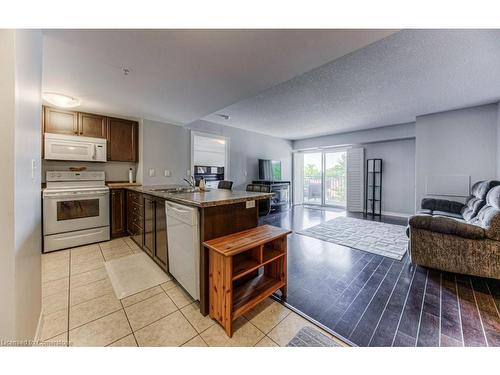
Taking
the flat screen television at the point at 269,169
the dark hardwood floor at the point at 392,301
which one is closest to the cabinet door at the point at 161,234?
the dark hardwood floor at the point at 392,301

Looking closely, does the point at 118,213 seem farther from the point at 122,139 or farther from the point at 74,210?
the point at 122,139

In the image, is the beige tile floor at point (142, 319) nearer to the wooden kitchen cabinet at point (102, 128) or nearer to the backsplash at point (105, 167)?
the backsplash at point (105, 167)

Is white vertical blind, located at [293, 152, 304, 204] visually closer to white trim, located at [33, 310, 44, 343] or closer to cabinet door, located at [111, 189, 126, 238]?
cabinet door, located at [111, 189, 126, 238]

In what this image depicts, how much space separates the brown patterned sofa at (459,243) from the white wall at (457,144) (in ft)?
6.10

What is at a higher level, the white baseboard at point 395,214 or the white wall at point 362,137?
the white wall at point 362,137

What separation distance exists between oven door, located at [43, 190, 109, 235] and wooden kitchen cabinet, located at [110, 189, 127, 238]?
0.11 meters

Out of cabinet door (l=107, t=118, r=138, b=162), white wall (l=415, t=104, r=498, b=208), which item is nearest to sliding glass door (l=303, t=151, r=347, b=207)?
white wall (l=415, t=104, r=498, b=208)

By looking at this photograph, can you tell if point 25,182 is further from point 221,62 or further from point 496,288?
point 496,288

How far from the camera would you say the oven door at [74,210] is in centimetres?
264

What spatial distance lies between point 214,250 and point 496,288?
2860 millimetres

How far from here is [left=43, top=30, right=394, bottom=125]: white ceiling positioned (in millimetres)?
1433

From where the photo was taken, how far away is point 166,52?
1638 millimetres

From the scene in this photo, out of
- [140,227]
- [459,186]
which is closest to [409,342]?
[140,227]

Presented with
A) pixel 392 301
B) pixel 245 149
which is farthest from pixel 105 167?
pixel 392 301
